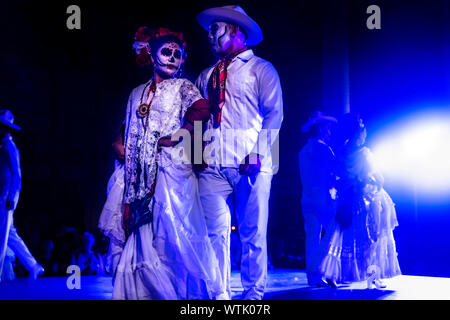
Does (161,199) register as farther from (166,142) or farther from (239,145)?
(239,145)

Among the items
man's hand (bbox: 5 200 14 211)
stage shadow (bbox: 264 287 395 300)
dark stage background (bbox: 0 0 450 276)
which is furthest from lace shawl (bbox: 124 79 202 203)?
dark stage background (bbox: 0 0 450 276)

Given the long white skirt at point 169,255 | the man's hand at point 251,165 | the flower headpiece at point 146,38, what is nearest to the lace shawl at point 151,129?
the long white skirt at point 169,255

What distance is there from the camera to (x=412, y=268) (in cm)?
665

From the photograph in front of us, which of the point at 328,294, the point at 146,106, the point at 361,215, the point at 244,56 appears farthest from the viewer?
the point at 361,215

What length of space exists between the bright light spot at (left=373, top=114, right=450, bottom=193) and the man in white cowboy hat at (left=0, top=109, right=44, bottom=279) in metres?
4.41

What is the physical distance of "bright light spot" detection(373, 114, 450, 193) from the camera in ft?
20.6

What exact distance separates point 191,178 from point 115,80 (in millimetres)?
4118

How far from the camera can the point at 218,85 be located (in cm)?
351

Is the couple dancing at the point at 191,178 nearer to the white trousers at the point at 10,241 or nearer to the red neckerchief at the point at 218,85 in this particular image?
the red neckerchief at the point at 218,85

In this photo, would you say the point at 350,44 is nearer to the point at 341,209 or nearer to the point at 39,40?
the point at 341,209

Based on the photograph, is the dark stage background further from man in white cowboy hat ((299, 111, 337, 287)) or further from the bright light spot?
man in white cowboy hat ((299, 111, 337, 287))

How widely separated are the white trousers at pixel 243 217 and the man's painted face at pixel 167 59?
717 mm

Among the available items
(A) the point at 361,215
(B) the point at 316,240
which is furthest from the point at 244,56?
(B) the point at 316,240
